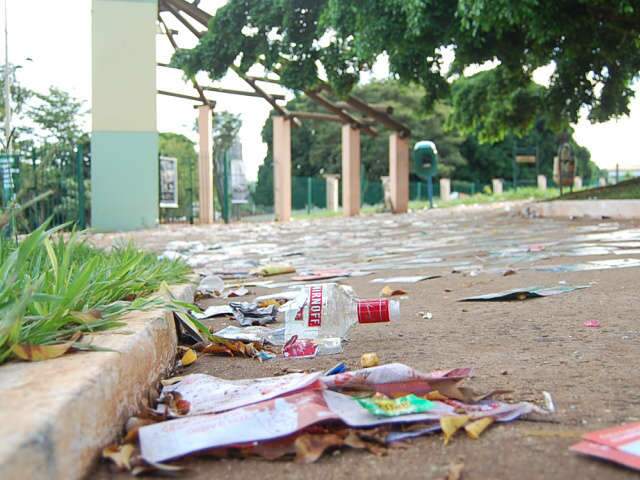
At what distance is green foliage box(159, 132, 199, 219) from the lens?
850 inches

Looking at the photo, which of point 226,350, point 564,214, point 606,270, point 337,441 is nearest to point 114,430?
point 337,441

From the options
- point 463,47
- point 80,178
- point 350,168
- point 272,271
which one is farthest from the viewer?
point 350,168

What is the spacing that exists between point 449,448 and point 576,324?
145 centimetres

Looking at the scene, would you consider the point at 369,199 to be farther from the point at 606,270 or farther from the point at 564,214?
the point at 606,270

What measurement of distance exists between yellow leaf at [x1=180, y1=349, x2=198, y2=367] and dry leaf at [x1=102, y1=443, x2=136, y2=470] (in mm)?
904

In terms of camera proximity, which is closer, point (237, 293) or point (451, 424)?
point (451, 424)

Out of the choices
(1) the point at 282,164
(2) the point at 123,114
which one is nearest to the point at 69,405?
(2) the point at 123,114

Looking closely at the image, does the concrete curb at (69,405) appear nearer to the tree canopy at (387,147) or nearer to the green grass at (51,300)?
the green grass at (51,300)

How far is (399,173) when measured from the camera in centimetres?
2056

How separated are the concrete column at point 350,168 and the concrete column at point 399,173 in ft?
3.49

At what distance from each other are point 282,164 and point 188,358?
1604 centimetres

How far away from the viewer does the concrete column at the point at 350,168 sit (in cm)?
1995

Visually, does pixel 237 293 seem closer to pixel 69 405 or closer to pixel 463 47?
pixel 69 405

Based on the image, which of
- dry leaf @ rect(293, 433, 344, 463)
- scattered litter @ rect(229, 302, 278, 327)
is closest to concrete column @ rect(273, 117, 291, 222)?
scattered litter @ rect(229, 302, 278, 327)
